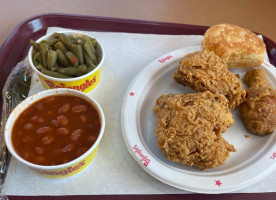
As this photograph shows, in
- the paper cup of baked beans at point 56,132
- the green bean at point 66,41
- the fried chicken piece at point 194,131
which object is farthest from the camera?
the green bean at point 66,41

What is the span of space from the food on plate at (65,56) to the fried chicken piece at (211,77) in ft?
2.24

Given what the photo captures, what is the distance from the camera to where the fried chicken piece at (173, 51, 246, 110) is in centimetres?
174

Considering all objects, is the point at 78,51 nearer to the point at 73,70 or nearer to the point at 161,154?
the point at 73,70

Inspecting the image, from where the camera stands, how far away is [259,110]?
5.48 ft

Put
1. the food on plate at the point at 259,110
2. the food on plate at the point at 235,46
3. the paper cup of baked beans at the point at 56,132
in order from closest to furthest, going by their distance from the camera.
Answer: the paper cup of baked beans at the point at 56,132
the food on plate at the point at 259,110
the food on plate at the point at 235,46

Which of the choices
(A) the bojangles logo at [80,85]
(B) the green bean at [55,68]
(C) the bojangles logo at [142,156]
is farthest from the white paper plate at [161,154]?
(B) the green bean at [55,68]

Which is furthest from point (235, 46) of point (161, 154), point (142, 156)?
point (142, 156)

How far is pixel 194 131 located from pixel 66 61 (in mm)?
1053

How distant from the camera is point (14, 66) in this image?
1.98m

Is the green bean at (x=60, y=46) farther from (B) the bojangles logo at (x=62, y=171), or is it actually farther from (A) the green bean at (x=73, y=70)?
(B) the bojangles logo at (x=62, y=171)

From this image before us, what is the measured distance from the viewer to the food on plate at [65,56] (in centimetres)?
176

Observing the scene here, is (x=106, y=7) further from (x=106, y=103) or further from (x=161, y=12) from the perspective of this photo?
(x=106, y=103)

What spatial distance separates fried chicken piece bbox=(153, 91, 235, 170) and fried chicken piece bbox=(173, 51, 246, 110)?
0.19m

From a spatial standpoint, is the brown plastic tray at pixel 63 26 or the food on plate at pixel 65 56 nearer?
the food on plate at pixel 65 56
